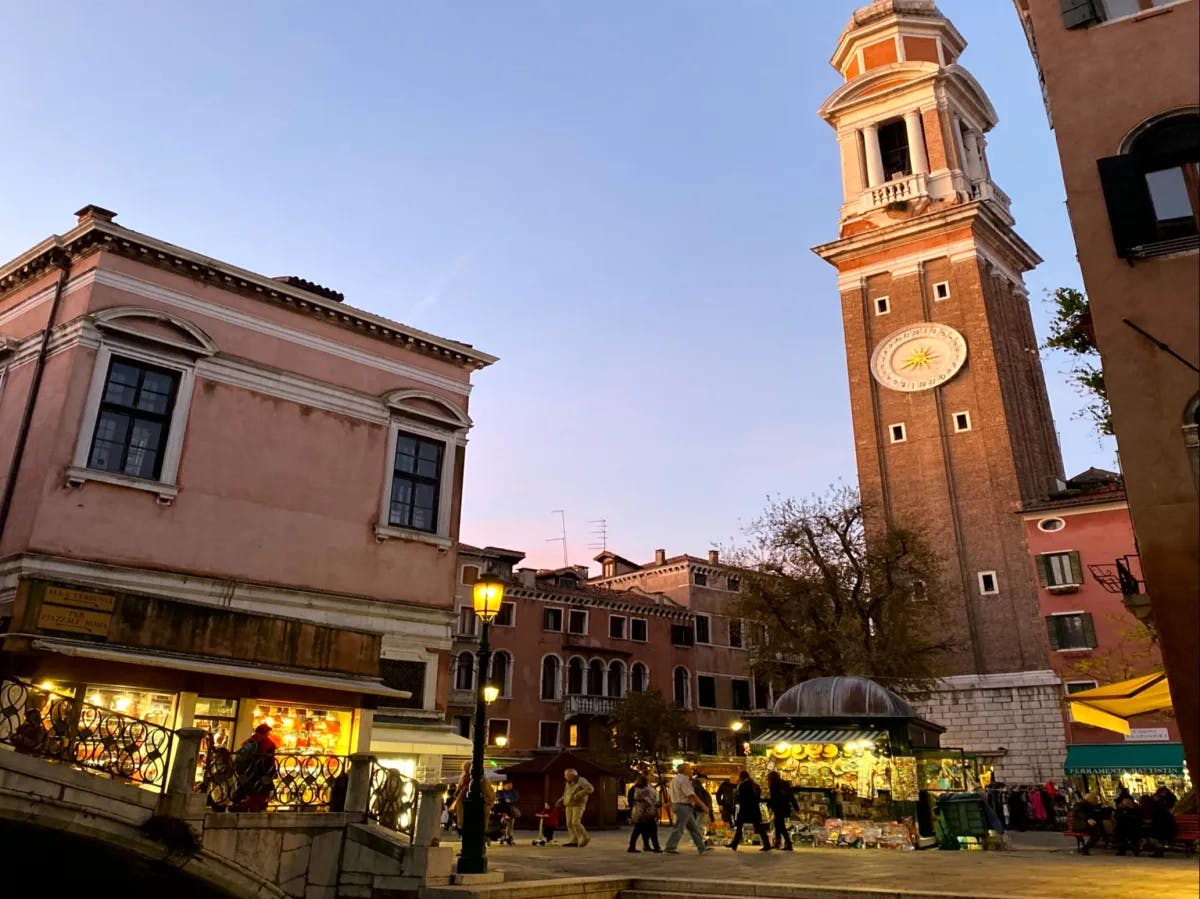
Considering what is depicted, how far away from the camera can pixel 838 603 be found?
101 ft

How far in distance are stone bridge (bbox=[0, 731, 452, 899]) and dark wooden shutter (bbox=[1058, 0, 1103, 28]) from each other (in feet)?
41.6

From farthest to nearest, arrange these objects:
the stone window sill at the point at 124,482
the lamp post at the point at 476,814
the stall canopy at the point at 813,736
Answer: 1. the stall canopy at the point at 813,736
2. the stone window sill at the point at 124,482
3. the lamp post at the point at 476,814

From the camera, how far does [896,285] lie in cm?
4325

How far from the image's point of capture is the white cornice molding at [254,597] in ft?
46.4

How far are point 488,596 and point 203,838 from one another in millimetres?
4397

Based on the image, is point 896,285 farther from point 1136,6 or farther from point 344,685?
point 344,685

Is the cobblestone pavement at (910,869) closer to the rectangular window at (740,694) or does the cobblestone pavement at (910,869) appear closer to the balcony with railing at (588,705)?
the balcony with railing at (588,705)

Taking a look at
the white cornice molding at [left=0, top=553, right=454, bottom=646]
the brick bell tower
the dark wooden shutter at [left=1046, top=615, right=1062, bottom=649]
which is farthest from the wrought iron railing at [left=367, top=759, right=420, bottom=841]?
the dark wooden shutter at [left=1046, top=615, right=1062, bottom=649]

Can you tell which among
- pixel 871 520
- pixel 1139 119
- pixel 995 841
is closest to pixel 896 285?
pixel 871 520

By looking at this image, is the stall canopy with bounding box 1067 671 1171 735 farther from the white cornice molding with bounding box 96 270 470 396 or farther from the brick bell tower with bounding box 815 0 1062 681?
the brick bell tower with bounding box 815 0 1062 681

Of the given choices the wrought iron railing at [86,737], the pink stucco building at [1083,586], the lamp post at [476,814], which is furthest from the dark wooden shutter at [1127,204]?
the pink stucco building at [1083,586]

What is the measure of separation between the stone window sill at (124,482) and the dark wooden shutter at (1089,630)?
102 feet

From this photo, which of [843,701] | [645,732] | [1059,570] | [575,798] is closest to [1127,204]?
[843,701]

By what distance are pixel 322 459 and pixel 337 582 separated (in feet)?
7.80
